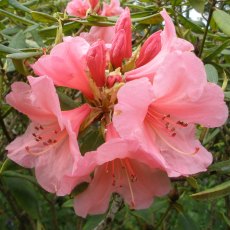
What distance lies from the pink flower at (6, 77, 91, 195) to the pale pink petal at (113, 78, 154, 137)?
108 mm

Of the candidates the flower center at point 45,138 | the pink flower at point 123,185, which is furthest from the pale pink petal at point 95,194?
the flower center at point 45,138

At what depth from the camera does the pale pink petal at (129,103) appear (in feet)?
2.80

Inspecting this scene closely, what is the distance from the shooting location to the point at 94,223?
1.42 m

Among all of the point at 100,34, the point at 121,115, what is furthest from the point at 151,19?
the point at 121,115

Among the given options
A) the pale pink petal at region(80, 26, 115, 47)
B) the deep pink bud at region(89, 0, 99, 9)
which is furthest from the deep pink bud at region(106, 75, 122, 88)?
the deep pink bud at region(89, 0, 99, 9)

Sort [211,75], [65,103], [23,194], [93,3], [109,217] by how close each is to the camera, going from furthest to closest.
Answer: [93,3] → [109,217] → [23,194] → [211,75] → [65,103]

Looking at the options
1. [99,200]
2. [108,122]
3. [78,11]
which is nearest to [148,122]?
[108,122]

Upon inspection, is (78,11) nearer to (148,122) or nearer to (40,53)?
(40,53)

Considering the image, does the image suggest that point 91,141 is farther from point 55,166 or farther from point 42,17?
point 42,17

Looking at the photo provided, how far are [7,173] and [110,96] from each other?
0.45m

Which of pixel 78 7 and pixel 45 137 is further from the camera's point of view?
pixel 78 7

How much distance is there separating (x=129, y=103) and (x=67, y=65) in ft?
0.58

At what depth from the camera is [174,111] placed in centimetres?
99

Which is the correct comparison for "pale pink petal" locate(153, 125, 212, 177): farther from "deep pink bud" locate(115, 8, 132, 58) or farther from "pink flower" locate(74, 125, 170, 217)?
"deep pink bud" locate(115, 8, 132, 58)
